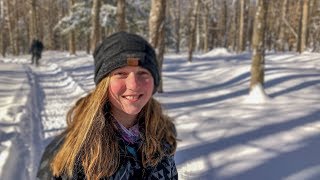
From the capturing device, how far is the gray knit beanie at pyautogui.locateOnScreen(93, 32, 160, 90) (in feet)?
6.31

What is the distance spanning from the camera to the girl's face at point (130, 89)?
1.96 m

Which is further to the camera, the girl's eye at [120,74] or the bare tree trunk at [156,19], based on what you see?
the bare tree trunk at [156,19]

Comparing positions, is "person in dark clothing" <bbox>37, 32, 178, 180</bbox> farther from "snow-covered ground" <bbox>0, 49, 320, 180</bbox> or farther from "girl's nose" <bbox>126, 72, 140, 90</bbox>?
"snow-covered ground" <bbox>0, 49, 320, 180</bbox>

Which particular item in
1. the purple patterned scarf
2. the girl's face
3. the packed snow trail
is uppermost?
the girl's face

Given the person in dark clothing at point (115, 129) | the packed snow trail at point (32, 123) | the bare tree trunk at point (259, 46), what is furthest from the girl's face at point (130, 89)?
the bare tree trunk at point (259, 46)

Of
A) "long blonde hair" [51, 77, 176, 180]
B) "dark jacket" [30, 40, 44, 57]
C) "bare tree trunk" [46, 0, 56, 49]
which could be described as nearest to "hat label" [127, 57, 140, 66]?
"long blonde hair" [51, 77, 176, 180]

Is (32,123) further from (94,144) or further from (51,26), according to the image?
(51,26)

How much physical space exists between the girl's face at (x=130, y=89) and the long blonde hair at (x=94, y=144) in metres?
0.04

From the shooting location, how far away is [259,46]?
1034 centimetres

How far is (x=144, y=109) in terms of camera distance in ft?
7.12

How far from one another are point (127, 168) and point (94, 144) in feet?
0.62

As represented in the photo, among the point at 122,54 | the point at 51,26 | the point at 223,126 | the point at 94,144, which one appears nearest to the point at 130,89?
the point at 122,54

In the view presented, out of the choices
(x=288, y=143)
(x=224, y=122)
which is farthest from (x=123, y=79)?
(x=224, y=122)

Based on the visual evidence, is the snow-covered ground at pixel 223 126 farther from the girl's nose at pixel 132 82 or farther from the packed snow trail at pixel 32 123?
the girl's nose at pixel 132 82
